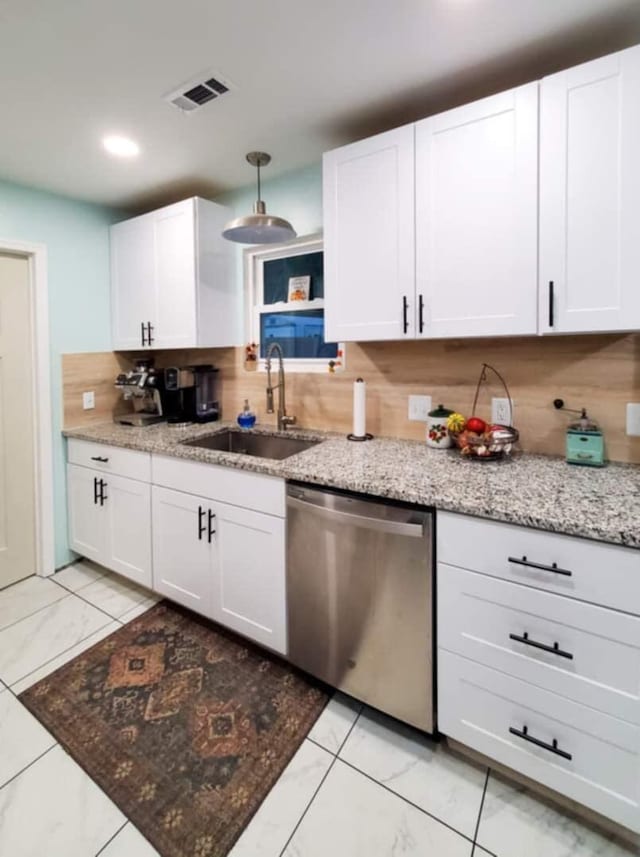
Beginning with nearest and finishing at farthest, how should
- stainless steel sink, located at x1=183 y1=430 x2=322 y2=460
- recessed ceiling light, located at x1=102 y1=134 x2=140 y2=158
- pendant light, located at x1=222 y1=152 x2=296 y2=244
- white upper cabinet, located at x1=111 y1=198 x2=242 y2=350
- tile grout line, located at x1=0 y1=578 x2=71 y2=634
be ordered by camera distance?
pendant light, located at x1=222 y1=152 x2=296 y2=244
recessed ceiling light, located at x1=102 y1=134 x2=140 y2=158
tile grout line, located at x1=0 y1=578 x2=71 y2=634
stainless steel sink, located at x1=183 y1=430 x2=322 y2=460
white upper cabinet, located at x1=111 y1=198 x2=242 y2=350

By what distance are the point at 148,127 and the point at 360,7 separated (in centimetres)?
110

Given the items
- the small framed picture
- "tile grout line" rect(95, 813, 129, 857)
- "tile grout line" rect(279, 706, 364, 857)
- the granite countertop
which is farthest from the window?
"tile grout line" rect(95, 813, 129, 857)

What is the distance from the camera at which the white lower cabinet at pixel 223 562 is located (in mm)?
1771

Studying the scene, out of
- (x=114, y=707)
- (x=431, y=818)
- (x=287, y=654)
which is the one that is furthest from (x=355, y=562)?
(x=114, y=707)

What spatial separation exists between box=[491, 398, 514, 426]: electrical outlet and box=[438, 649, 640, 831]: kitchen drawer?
98 centimetres

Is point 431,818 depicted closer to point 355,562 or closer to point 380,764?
point 380,764

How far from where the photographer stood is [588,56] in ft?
4.83

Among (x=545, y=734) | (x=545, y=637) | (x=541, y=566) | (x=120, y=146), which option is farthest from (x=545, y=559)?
(x=120, y=146)

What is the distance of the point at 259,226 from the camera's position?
70.7 inches

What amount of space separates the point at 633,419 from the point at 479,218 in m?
0.96

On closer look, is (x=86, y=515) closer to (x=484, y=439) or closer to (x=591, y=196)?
(x=484, y=439)

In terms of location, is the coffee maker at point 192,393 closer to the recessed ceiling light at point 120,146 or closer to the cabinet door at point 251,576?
the cabinet door at point 251,576

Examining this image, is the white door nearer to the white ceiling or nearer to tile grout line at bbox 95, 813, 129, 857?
the white ceiling

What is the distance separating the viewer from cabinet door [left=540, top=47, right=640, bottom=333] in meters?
1.29
